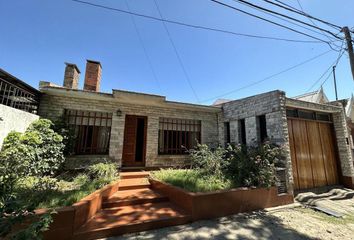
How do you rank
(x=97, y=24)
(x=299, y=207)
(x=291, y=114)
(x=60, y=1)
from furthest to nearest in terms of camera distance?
(x=291, y=114)
(x=97, y=24)
(x=299, y=207)
(x=60, y=1)

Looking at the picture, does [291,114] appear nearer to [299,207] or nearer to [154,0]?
[299,207]

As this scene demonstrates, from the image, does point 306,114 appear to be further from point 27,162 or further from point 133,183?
point 27,162

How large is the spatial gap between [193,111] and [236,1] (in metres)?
4.81

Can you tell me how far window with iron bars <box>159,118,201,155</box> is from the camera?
7.64 metres

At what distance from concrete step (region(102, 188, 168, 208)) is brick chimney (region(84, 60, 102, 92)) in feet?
16.9

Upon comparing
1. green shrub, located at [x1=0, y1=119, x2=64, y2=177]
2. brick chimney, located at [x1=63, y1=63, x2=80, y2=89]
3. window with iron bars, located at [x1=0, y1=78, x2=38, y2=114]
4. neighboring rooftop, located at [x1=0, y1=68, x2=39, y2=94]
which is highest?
brick chimney, located at [x1=63, y1=63, x2=80, y2=89]

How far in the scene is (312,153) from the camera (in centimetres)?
654

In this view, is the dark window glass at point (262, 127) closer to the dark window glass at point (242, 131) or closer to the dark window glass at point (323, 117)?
the dark window glass at point (242, 131)

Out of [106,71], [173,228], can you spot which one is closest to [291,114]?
[173,228]

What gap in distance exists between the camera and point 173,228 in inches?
136

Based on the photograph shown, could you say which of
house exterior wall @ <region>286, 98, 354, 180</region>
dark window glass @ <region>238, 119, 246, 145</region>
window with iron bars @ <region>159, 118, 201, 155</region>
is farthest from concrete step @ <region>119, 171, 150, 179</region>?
house exterior wall @ <region>286, 98, 354, 180</region>

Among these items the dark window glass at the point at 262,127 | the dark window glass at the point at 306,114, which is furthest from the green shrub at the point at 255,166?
the dark window glass at the point at 306,114

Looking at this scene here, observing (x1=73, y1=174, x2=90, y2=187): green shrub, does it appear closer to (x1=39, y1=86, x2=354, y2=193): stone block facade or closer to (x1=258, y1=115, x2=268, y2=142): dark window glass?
(x1=39, y1=86, x2=354, y2=193): stone block facade

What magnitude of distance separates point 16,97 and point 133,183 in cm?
414
